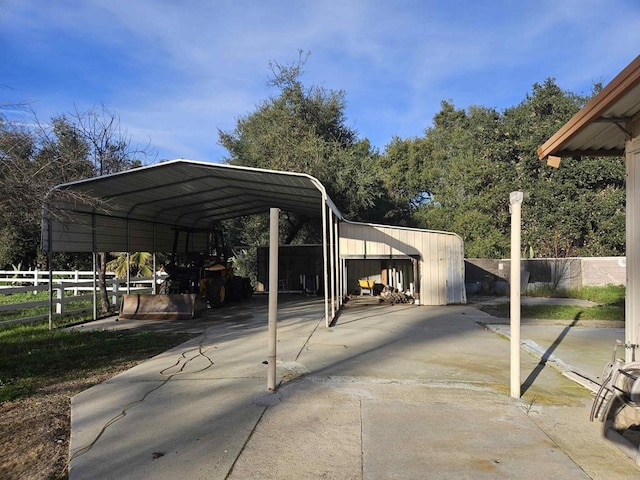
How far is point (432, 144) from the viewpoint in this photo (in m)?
34.8

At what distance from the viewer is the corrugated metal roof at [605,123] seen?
3.95 metres

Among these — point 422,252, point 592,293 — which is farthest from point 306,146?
point 592,293

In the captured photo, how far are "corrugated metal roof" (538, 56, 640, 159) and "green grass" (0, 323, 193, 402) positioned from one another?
6.89 m

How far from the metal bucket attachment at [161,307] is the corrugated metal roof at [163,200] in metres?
1.90

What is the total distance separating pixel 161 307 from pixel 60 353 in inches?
173

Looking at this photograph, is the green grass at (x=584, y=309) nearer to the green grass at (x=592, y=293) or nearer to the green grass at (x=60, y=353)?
the green grass at (x=592, y=293)

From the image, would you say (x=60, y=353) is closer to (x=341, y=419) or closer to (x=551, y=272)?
(x=341, y=419)

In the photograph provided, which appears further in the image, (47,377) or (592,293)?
(592,293)

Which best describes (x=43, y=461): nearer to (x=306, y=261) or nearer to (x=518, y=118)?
(x=306, y=261)

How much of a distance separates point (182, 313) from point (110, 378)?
19.3ft

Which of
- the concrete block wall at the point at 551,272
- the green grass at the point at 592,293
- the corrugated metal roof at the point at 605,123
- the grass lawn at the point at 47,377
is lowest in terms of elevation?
the grass lawn at the point at 47,377

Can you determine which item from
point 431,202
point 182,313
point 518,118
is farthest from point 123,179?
point 431,202

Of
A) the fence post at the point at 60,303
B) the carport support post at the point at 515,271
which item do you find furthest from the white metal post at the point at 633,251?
the fence post at the point at 60,303

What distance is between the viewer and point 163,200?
1341cm
